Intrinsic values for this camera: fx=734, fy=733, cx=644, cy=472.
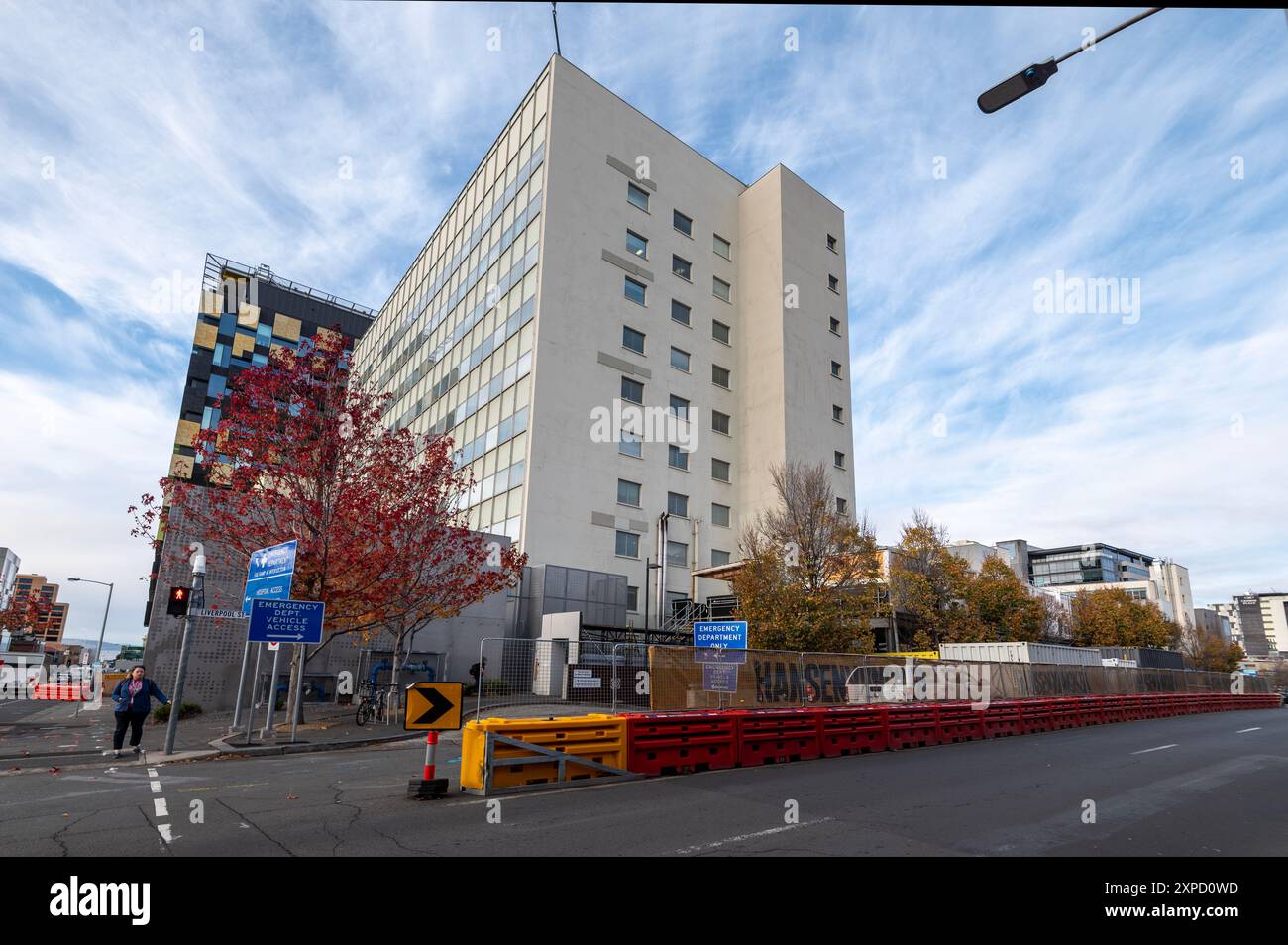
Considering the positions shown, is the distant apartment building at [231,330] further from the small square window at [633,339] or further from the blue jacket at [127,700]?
the blue jacket at [127,700]

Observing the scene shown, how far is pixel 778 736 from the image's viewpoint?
13617 millimetres

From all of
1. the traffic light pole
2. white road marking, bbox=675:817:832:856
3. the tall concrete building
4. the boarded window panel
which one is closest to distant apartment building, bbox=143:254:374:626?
the boarded window panel

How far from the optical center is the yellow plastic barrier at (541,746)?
994cm

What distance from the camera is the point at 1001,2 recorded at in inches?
122

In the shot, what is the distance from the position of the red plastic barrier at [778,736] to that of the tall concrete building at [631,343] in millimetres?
21242

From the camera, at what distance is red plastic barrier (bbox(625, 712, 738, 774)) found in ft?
37.8

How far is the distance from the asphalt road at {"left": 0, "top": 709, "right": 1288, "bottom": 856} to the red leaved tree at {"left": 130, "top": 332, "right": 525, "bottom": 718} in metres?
6.34

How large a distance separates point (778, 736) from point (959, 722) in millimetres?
7158

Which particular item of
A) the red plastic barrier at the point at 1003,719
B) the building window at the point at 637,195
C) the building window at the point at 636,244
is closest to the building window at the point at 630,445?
the building window at the point at 636,244

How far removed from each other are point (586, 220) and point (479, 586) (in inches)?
973

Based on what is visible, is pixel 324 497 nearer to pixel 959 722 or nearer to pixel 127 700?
pixel 127 700
